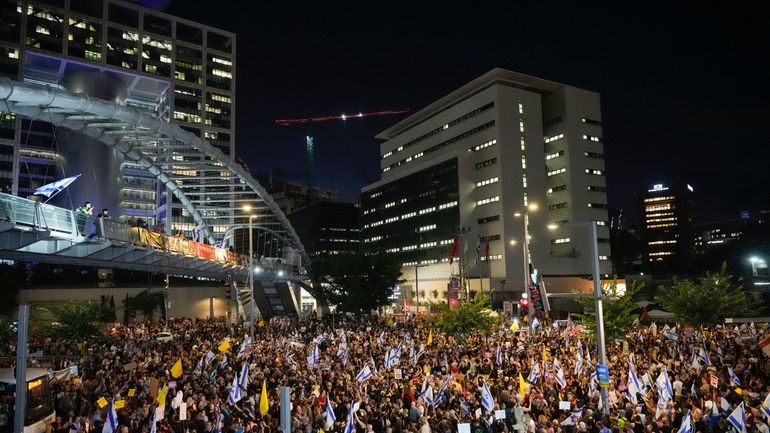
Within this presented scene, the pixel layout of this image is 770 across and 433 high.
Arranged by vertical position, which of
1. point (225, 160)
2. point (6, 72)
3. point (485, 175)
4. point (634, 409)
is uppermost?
point (6, 72)

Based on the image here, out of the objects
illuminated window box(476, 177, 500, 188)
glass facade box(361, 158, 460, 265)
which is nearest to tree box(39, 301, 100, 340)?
glass facade box(361, 158, 460, 265)

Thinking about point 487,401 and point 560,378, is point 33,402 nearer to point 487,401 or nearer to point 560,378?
point 487,401

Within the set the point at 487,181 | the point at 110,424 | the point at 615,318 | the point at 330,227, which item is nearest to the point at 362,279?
the point at 615,318

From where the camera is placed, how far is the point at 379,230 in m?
120

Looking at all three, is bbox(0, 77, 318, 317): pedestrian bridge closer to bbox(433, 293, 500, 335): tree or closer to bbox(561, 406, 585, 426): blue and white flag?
bbox(433, 293, 500, 335): tree

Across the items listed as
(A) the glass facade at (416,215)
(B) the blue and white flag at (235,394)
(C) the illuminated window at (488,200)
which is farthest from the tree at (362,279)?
(B) the blue and white flag at (235,394)

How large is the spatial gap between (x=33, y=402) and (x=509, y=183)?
85.6 m

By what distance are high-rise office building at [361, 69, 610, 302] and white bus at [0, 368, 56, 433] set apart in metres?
79.6

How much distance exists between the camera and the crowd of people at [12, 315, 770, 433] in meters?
13.5

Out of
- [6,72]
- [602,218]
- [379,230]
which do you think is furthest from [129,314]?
[602,218]

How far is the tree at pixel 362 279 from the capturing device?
62.9 meters

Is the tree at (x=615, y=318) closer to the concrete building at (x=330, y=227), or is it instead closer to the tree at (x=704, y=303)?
the tree at (x=704, y=303)

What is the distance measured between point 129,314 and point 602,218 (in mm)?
77963

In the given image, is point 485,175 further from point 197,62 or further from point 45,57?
point 45,57
